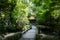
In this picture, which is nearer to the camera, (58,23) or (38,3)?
(38,3)

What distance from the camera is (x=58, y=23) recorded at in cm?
1480

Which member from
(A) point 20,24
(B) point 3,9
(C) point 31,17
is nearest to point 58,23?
(B) point 3,9

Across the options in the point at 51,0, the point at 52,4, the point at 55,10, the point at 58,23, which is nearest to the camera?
the point at 51,0

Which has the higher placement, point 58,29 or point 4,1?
point 4,1

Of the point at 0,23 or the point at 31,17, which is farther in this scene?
the point at 31,17

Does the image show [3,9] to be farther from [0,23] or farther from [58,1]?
[58,1]

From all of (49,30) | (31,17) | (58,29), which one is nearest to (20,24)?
(49,30)

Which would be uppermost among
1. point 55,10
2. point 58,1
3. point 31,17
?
point 58,1

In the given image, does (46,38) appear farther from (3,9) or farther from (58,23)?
(3,9)

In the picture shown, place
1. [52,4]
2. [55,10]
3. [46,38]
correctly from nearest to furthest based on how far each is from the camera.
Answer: [52,4] → [55,10] → [46,38]

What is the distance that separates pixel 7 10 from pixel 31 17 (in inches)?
1774

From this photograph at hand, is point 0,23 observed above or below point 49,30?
above

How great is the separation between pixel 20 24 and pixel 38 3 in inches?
545

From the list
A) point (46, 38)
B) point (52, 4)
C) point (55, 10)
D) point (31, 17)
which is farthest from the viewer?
point (31, 17)
